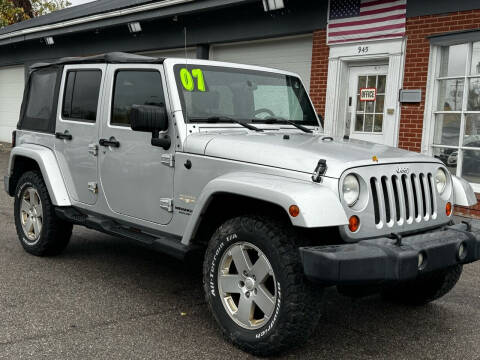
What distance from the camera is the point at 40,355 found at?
10.4 ft

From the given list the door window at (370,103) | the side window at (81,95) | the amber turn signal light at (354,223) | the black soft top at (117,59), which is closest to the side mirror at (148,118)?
the black soft top at (117,59)

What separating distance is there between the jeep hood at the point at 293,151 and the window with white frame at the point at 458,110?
182 inches

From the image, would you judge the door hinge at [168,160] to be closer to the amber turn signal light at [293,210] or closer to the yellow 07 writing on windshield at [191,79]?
the yellow 07 writing on windshield at [191,79]

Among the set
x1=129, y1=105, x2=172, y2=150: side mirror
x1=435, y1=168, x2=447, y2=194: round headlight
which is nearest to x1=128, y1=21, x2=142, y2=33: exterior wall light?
x1=129, y1=105, x2=172, y2=150: side mirror

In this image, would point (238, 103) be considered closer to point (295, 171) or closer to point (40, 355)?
point (295, 171)

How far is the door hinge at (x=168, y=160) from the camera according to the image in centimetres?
388

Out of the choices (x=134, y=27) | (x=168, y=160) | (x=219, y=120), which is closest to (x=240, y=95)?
(x=219, y=120)

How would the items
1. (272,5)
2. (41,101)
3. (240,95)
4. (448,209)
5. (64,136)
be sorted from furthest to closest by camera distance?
(272,5)
(41,101)
(64,136)
(240,95)
(448,209)

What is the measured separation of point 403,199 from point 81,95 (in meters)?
2.99

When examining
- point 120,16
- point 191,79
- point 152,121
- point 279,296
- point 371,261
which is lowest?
point 279,296

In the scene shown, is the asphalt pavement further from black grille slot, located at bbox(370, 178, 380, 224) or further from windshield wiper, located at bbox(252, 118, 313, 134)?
windshield wiper, located at bbox(252, 118, 313, 134)

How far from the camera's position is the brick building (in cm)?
796

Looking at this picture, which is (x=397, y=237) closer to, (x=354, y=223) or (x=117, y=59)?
(x=354, y=223)

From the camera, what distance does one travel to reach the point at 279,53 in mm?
10703
